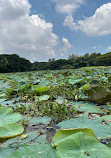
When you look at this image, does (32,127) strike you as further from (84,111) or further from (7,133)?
(84,111)

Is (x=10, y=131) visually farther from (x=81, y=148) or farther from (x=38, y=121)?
(x=81, y=148)

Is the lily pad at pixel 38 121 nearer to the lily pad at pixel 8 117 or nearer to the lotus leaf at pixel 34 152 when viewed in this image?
the lily pad at pixel 8 117

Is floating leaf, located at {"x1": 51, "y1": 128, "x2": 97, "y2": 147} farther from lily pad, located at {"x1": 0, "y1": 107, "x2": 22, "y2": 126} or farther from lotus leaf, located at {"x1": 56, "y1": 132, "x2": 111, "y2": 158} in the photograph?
lily pad, located at {"x1": 0, "y1": 107, "x2": 22, "y2": 126}

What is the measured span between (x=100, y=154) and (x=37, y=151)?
0.28 m

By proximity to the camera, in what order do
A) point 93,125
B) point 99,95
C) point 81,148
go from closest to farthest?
1. point 81,148
2. point 93,125
3. point 99,95

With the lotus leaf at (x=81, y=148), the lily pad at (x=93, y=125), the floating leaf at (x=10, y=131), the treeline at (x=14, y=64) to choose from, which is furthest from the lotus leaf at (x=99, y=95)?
the treeline at (x=14, y=64)

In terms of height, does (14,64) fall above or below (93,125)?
above

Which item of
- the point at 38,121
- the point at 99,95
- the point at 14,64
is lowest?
the point at 38,121

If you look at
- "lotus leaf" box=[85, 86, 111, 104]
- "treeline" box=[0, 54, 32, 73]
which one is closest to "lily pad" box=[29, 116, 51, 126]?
"lotus leaf" box=[85, 86, 111, 104]

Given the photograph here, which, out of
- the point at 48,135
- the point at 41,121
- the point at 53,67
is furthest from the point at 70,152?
the point at 53,67

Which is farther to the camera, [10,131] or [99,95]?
[99,95]

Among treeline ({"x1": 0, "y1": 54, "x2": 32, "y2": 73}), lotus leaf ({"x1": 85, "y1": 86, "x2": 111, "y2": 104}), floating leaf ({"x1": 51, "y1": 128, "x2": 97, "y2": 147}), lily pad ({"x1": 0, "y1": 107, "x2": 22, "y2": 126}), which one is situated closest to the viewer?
floating leaf ({"x1": 51, "y1": 128, "x2": 97, "y2": 147})

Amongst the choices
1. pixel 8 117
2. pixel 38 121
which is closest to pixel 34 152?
pixel 38 121

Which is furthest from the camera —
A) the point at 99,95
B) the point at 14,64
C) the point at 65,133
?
the point at 14,64
